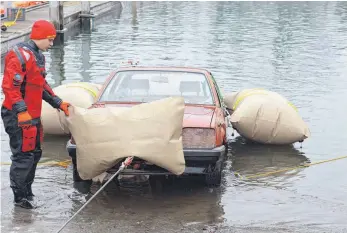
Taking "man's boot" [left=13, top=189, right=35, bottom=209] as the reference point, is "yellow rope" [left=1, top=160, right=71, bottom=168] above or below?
below

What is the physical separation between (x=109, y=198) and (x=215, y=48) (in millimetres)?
18988

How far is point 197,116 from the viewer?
8602 mm

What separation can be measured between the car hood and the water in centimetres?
92

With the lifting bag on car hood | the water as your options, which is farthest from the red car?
the water

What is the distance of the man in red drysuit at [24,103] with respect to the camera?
7.31m

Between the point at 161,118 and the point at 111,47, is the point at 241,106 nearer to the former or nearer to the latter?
the point at 161,118

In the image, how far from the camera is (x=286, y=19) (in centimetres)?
3978

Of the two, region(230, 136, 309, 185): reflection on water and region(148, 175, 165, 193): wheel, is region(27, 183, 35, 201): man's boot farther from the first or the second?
region(230, 136, 309, 185): reflection on water

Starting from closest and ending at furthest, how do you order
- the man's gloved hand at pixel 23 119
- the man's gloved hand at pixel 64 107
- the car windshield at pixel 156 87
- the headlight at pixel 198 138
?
the man's gloved hand at pixel 23 119, the man's gloved hand at pixel 64 107, the headlight at pixel 198 138, the car windshield at pixel 156 87

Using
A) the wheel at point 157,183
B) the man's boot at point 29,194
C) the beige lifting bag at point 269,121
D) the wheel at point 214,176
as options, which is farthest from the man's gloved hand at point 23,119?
the beige lifting bag at point 269,121

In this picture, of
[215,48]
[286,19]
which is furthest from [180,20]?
[215,48]

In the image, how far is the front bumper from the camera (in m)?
7.95

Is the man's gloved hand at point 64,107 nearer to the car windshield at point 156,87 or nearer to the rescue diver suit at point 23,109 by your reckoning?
the rescue diver suit at point 23,109

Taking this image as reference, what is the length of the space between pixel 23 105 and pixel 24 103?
3 centimetres
